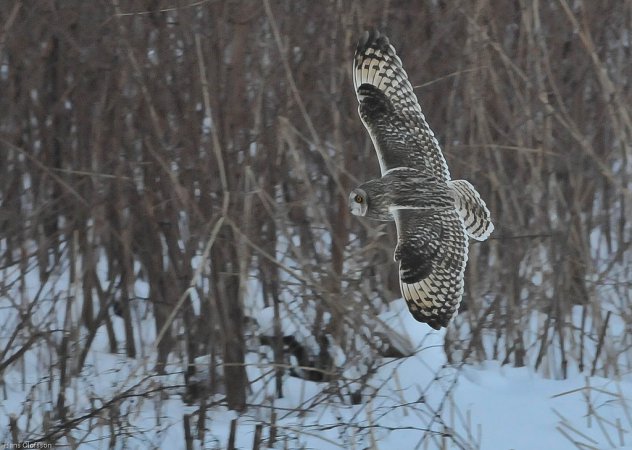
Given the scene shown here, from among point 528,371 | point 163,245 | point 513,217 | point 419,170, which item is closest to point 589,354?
point 528,371

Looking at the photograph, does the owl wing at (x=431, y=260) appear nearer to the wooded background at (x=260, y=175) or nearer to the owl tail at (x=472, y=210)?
the owl tail at (x=472, y=210)

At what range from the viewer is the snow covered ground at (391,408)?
188 inches

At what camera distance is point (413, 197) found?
4.55m

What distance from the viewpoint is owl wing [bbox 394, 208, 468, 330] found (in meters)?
4.45

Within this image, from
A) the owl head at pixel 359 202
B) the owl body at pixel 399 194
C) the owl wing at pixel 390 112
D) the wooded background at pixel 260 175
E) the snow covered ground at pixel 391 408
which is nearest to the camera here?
the owl head at pixel 359 202

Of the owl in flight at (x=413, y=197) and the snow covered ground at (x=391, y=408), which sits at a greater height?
the owl in flight at (x=413, y=197)

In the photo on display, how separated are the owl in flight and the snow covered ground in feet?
1.30

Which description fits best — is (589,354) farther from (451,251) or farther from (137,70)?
(137,70)

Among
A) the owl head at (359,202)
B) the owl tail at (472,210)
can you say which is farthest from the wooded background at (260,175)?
the owl head at (359,202)

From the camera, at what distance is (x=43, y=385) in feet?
17.5

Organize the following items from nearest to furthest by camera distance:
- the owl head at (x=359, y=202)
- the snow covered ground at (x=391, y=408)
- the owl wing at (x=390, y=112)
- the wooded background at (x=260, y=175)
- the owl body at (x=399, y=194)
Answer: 1. the owl head at (x=359, y=202)
2. the owl body at (x=399, y=194)
3. the snow covered ground at (x=391, y=408)
4. the owl wing at (x=390, y=112)
5. the wooded background at (x=260, y=175)

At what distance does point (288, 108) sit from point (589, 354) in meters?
1.97

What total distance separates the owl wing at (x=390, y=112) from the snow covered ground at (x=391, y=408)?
0.79 metres

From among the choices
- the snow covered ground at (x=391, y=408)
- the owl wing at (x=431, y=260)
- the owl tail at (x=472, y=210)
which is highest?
the owl tail at (x=472, y=210)
